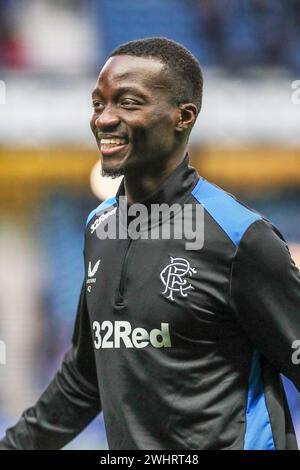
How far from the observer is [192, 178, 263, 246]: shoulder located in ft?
8.07

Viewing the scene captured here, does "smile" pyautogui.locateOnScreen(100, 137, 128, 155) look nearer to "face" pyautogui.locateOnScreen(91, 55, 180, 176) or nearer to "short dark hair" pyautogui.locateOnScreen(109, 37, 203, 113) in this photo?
"face" pyautogui.locateOnScreen(91, 55, 180, 176)

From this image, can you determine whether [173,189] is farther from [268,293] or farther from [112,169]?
[268,293]

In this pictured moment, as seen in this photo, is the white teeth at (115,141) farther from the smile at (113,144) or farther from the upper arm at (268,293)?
the upper arm at (268,293)

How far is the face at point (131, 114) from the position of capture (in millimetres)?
2518

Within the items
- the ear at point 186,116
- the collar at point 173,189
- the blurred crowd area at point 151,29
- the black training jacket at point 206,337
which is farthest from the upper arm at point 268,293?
the blurred crowd area at point 151,29

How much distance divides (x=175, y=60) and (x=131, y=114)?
0.22 m

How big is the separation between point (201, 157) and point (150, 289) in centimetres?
566

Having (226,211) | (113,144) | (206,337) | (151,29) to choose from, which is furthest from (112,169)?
(151,29)

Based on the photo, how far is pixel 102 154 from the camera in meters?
2.55

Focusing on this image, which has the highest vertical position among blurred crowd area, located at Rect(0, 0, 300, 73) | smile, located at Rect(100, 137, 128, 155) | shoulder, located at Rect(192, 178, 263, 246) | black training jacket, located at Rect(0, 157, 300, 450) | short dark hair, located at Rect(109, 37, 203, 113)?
blurred crowd area, located at Rect(0, 0, 300, 73)

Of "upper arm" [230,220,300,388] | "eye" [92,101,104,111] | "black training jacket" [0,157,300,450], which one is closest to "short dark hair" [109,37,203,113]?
"eye" [92,101,104,111]

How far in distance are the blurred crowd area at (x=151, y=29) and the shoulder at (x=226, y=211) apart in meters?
5.87
